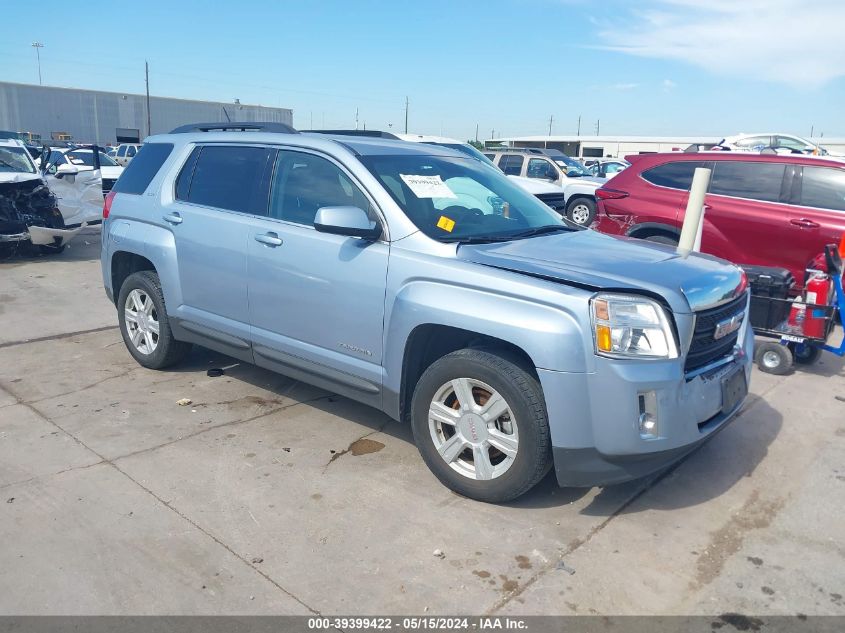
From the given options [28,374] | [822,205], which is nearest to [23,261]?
[28,374]

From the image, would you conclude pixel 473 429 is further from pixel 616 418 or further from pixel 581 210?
pixel 581 210

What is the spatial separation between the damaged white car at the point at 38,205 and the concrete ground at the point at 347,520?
5.99 m

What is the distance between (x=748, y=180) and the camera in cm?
773

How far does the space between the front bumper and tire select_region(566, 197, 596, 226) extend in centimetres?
1242

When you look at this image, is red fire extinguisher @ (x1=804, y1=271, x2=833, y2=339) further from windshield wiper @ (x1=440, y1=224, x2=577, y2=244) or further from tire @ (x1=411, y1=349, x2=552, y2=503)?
tire @ (x1=411, y1=349, x2=552, y2=503)

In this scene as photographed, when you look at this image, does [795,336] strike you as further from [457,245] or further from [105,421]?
[105,421]

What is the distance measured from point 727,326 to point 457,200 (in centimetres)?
169

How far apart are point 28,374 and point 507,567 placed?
170 inches

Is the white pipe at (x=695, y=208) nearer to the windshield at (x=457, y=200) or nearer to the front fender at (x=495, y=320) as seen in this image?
the windshield at (x=457, y=200)

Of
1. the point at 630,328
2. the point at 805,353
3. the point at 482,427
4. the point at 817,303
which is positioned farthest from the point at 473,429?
the point at 805,353

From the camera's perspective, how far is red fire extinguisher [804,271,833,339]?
580 centimetres

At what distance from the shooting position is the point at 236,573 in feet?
9.91

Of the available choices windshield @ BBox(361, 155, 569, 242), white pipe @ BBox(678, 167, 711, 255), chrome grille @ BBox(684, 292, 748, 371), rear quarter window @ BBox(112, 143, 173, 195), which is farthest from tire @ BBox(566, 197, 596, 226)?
chrome grille @ BBox(684, 292, 748, 371)

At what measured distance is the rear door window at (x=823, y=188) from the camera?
7270mm
